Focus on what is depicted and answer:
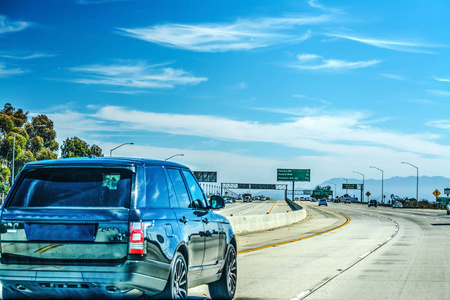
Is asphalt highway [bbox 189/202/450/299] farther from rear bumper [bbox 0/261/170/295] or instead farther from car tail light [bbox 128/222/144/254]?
car tail light [bbox 128/222/144/254]

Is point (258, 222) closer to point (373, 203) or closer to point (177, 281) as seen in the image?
point (177, 281)

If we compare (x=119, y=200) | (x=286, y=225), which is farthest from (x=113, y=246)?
(x=286, y=225)

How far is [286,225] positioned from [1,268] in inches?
1346

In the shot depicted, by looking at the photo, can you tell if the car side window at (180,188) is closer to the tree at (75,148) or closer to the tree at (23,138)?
the tree at (23,138)

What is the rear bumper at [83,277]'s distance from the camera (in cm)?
634

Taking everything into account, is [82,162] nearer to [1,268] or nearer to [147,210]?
[147,210]

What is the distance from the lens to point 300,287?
38.0 ft

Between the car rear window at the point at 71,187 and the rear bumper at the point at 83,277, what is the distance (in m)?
0.72

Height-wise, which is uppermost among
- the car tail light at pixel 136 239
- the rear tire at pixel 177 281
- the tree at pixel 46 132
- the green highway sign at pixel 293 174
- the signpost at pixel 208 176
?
the tree at pixel 46 132

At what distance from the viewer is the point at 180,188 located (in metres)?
8.07

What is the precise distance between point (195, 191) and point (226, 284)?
157cm

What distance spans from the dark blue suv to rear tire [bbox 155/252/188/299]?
1cm

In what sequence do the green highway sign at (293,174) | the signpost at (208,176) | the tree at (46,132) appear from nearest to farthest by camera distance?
the tree at (46,132)
the green highway sign at (293,174)
the signpost at (208,176)

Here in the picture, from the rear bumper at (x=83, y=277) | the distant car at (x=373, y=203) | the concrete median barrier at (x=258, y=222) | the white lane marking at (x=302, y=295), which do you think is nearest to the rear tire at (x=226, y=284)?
the white lane marking at (x=302, y=295)
